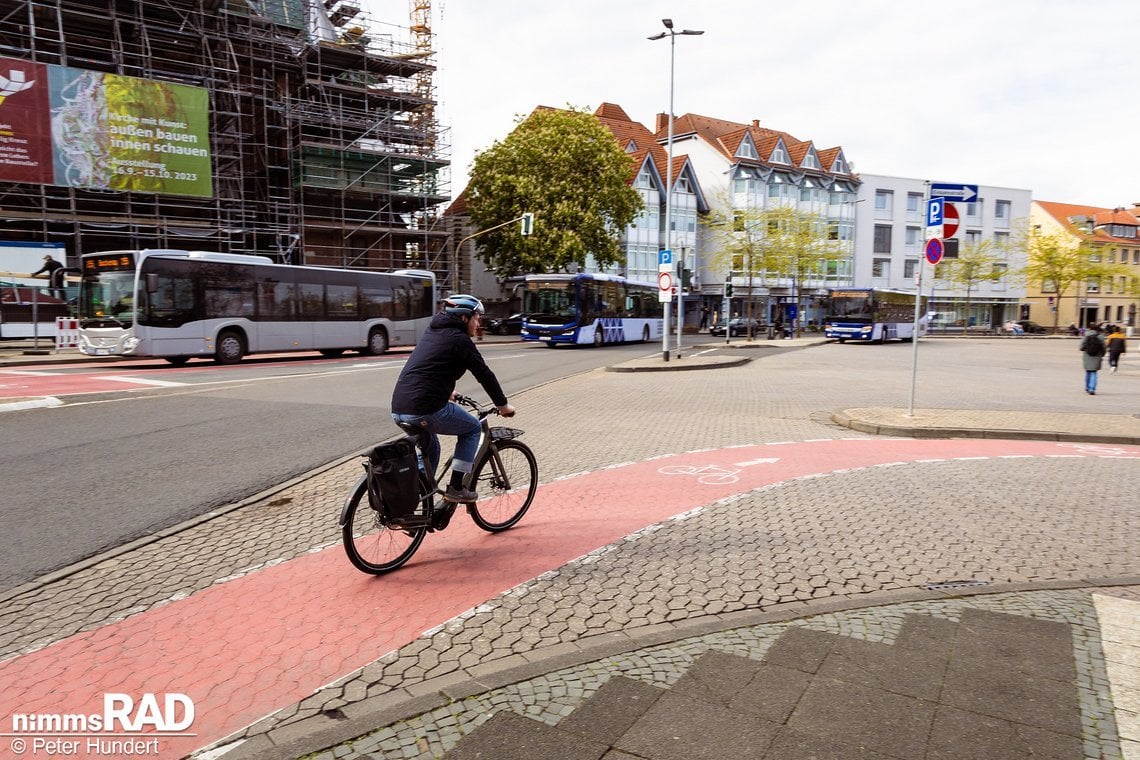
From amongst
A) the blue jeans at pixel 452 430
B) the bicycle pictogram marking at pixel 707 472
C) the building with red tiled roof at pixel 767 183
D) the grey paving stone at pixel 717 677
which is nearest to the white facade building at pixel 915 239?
the building with red tiled roof at pixel 767 183

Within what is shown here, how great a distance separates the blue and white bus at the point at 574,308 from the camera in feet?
98.8

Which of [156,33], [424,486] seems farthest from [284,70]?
[424,486]

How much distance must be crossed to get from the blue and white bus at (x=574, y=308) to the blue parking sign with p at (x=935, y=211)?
1970cm

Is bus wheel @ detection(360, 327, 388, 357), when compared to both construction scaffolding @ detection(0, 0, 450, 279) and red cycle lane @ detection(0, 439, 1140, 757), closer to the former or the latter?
construction scaffolding @ detection(0, 0, 450, 279)

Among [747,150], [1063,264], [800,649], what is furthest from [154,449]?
[1063,264]

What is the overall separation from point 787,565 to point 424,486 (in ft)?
7.99

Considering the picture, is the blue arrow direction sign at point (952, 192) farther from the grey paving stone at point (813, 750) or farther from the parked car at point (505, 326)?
the parked car at point (505, 326)

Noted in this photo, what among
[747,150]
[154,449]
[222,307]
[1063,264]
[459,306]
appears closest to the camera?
[459,306]

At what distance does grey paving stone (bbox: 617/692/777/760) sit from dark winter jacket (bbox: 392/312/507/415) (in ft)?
7.87

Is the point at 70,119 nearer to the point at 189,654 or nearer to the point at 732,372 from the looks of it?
the point at 732,372

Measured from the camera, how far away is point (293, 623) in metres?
3.88

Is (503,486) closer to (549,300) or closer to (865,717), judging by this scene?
(865,717)

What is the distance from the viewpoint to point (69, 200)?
30.8m

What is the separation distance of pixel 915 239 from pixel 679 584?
250ft
